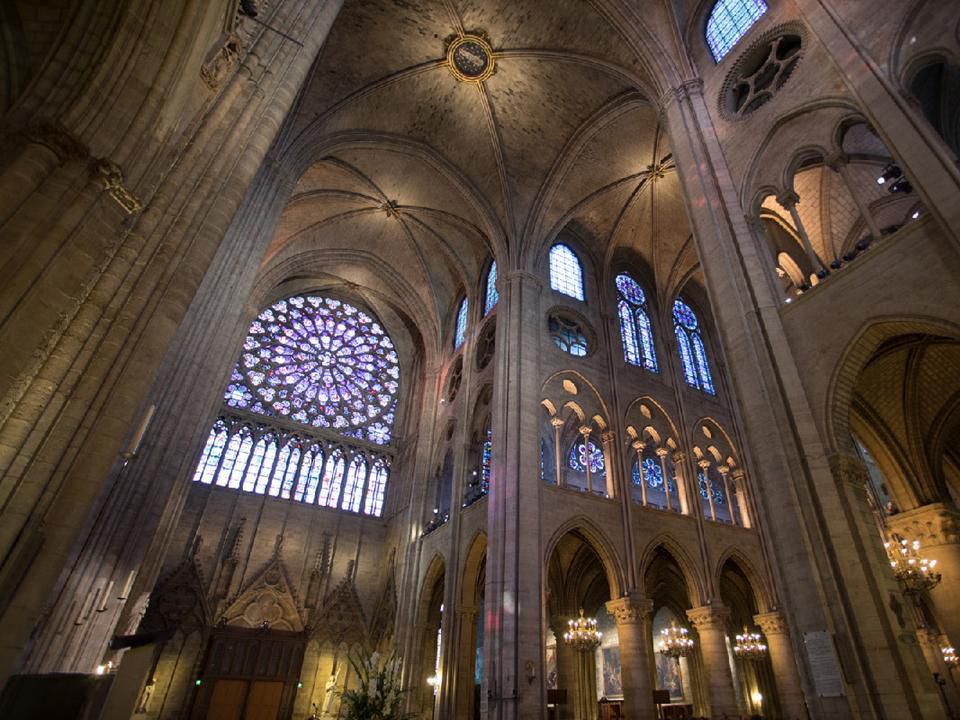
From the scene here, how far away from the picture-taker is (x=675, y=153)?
10414mm

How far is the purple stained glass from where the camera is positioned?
2175 centimetres

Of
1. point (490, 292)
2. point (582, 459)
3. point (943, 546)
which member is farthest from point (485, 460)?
point (943, 546)

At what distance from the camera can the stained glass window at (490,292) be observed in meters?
19.6

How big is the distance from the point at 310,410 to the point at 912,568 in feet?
65.4

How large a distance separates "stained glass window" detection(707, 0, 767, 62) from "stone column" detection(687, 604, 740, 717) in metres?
13.6

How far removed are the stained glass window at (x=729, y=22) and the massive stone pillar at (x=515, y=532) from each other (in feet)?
26.3

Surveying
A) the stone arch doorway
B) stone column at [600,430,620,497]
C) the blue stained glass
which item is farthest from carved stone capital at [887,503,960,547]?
the stone arch doorway

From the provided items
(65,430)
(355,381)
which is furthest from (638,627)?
(355,381)

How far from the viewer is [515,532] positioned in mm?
12359

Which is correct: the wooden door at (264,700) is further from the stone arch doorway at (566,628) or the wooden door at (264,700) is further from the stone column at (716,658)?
the stone column at (716,658)

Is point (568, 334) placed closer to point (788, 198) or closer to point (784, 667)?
point (788, 198)

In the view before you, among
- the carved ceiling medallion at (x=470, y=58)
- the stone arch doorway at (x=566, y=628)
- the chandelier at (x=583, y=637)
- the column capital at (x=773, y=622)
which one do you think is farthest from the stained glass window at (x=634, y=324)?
the carved ceiling medallion at (x=470, y=58)

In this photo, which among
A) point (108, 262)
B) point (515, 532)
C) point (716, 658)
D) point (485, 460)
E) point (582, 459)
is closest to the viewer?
point (108, 262)

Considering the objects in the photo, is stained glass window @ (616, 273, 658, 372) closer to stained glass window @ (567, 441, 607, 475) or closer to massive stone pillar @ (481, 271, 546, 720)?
stained glass window @ (567, 441, 607, 475)
